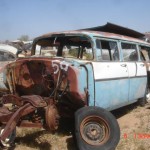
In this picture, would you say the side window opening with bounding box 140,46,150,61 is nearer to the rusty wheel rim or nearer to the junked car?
the junked car

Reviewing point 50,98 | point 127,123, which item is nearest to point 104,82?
point 50,98

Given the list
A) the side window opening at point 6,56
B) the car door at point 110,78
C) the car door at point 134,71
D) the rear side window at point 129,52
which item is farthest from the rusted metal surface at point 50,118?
the side window opening at point 6,56

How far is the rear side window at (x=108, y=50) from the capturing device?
5742mm

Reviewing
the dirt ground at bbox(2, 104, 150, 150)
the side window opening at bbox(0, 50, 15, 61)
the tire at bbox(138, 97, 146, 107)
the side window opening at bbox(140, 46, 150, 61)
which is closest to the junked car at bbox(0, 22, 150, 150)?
the dirt ground at bbox(2, 104, 150, 150)

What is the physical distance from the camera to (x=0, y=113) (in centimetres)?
442

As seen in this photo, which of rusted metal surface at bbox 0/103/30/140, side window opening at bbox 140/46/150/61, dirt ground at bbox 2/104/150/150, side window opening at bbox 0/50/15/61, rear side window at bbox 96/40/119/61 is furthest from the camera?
side window opening at bbox 0/50/15/61

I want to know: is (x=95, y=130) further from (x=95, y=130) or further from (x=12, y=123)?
(x=12, y=123)

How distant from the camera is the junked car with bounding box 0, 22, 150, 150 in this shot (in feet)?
14.9

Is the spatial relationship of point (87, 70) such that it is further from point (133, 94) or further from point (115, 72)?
point (133, 94)

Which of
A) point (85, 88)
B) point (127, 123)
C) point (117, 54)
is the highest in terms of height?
point (117, 54)

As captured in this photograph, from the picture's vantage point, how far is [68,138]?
5.33 metres

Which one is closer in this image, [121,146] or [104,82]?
[121,146]

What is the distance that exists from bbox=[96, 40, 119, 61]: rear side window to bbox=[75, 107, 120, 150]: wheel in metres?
1.39

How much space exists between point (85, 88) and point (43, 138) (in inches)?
47.6
